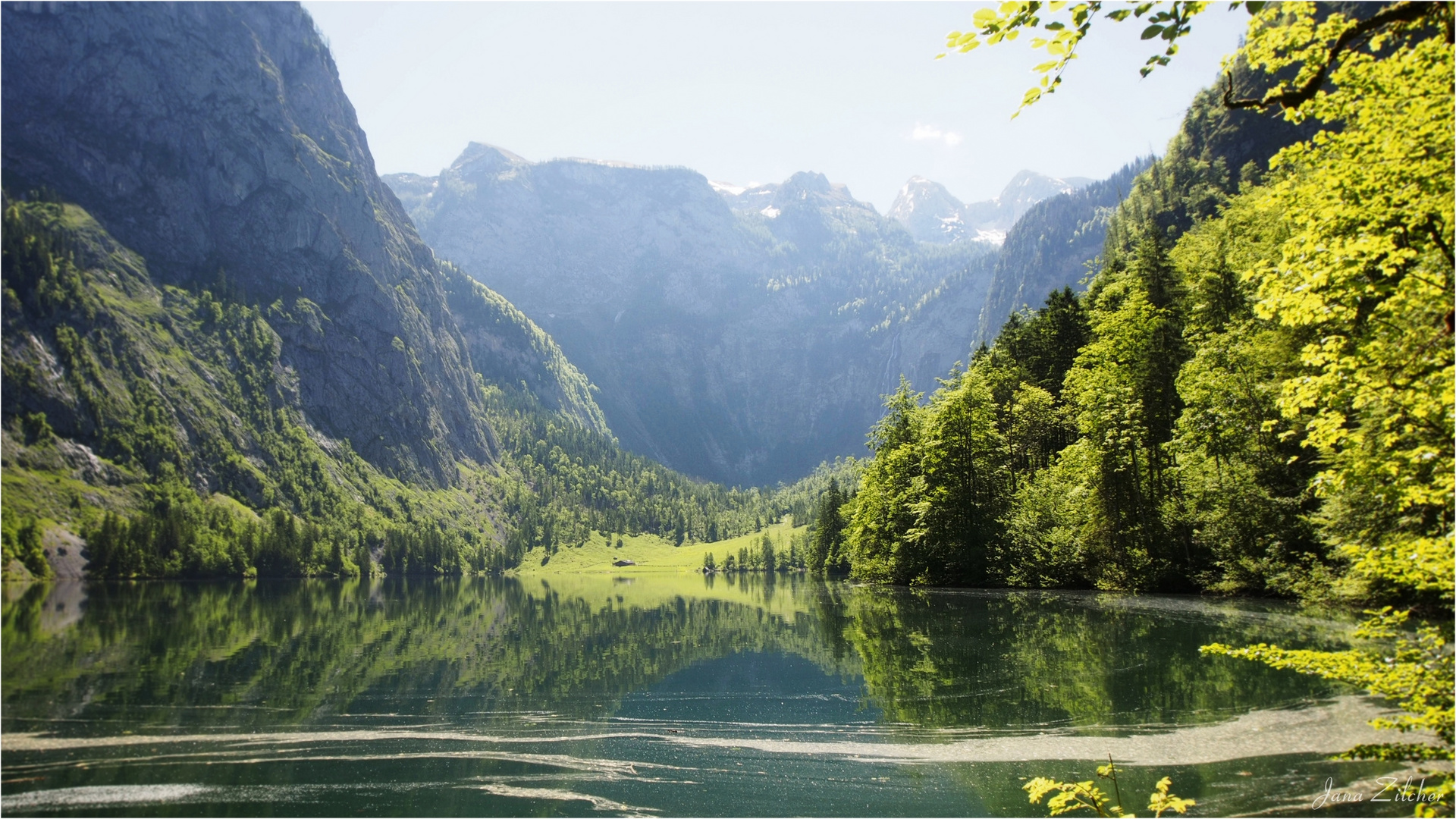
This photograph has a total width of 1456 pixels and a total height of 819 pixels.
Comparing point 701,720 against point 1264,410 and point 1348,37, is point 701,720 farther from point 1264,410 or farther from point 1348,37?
point 1264,410

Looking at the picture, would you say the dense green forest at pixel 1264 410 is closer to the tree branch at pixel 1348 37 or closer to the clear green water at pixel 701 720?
the tree branch at pixel 1348 37

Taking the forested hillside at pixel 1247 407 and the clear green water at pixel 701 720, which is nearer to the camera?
the forested hillside at pixel 1247 407

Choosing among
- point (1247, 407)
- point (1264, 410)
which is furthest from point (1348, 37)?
point (1247, 407)

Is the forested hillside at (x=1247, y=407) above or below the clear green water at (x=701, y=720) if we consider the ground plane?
above

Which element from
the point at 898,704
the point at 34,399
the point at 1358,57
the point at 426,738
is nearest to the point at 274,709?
the point at 426,738

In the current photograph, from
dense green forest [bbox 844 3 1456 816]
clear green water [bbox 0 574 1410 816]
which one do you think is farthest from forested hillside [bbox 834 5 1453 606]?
clear green water [bbox 0 574 1410 816]

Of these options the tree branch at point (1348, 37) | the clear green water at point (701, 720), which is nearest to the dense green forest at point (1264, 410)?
the tree branch at point (1348, 37)

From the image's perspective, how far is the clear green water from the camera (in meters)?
14.1

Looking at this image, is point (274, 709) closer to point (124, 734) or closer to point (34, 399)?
point (124, 734)

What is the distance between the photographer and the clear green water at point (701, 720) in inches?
555

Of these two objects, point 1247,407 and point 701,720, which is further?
point 1247,407

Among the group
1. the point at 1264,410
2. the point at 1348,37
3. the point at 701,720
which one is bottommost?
the point at 701,720

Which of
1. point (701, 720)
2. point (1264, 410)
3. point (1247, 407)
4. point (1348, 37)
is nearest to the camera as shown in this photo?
point (1348, 37)

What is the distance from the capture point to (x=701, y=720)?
810 inches
